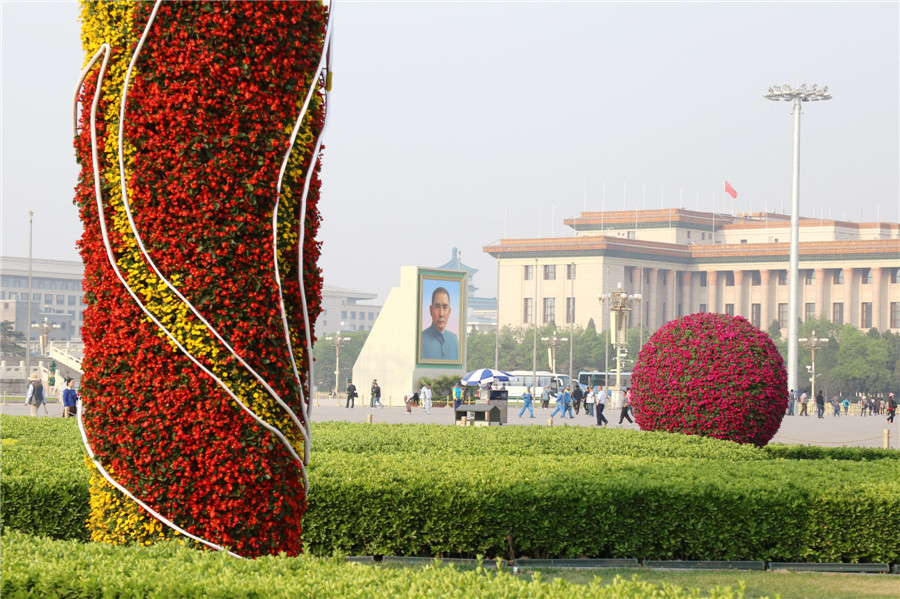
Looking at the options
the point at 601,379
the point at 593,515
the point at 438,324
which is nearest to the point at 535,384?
the point at 601,379

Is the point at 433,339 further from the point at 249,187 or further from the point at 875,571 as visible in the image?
the point at 249,187

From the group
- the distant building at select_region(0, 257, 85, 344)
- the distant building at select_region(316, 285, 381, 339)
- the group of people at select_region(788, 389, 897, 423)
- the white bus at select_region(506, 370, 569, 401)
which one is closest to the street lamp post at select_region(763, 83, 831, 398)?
the group of people at select_region(788, 389, 897, 423)

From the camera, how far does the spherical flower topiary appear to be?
15406mm

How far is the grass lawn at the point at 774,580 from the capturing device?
822cm

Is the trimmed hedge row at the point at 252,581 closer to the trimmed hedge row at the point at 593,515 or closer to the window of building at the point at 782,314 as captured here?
the trimmed hedge row at the point at 593,515

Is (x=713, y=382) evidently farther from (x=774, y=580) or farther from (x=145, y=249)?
(x=145, y=249)

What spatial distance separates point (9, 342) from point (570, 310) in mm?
51760

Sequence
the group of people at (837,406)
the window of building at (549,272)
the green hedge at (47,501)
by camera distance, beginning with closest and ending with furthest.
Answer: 1. the green hedge at (47,501)
2. the group of people at (837,406)
3. the window of building at (549,272)

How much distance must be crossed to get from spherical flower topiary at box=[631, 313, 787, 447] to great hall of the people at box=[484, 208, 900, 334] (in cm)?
8498

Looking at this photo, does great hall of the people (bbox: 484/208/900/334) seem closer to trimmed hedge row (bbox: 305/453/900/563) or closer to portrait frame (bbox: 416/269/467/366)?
portrait frame (bbox: 416/269/467/366)

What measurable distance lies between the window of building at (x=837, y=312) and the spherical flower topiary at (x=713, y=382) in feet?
302

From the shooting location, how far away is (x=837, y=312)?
103438 millimetres

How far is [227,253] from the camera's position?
5789 mm

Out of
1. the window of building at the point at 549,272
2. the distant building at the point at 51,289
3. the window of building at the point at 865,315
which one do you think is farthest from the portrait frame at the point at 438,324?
the distant building at the point at 51,289
